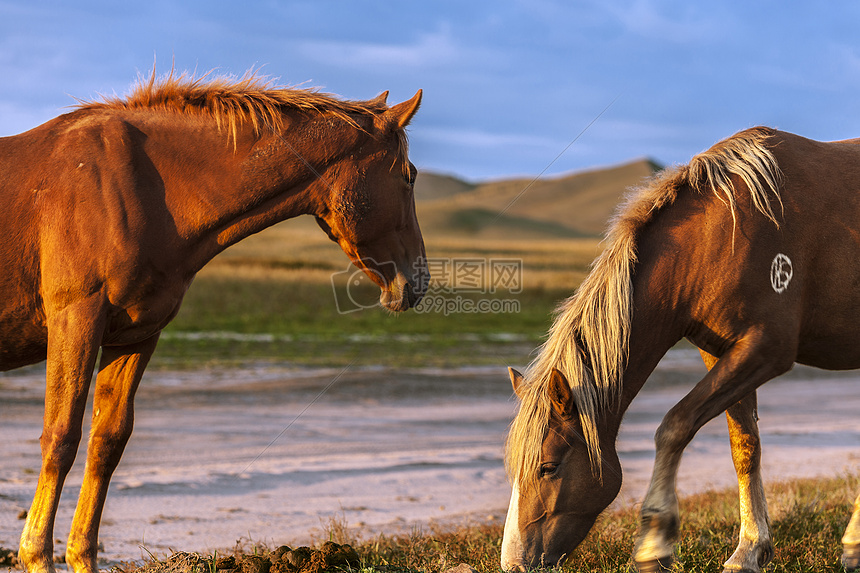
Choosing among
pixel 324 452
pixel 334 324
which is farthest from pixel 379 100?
pixel 334 324

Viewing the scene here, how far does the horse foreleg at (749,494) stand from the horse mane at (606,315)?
46.5 inches

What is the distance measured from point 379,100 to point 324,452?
5.26 m

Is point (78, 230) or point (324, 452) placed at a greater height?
point (78, 230)

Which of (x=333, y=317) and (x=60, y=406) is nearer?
(x=60, y=406)

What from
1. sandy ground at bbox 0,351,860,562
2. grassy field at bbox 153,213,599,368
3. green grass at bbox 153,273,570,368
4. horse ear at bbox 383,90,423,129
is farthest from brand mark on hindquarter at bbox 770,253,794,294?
green grass at bbox 153,273,570,368

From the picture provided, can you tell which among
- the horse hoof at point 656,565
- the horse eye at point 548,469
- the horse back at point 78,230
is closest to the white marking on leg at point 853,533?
the horse hoof at point 656,565

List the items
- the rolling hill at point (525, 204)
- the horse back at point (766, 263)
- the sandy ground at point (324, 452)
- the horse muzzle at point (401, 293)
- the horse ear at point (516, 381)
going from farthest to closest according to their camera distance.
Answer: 1. the rolling hill at point (525, 204)
2. the sandy ground at point (324, 452)
3. the horse muzzle at point (401, 293)
4. the horse ear at point (516, 381)
5. the horse back at point (766, 263)

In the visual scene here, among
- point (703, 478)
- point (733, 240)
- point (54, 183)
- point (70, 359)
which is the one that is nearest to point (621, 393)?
point (733, 240)

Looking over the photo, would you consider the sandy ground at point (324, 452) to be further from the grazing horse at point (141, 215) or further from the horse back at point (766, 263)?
the horse back at point (766, 263)

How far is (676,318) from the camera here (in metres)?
3.91

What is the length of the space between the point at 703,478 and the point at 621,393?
16.1ft

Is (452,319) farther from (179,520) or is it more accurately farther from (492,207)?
(492,207)

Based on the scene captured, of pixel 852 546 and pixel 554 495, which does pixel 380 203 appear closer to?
pixel 554 495

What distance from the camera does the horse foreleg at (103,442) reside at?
12.4 feet
